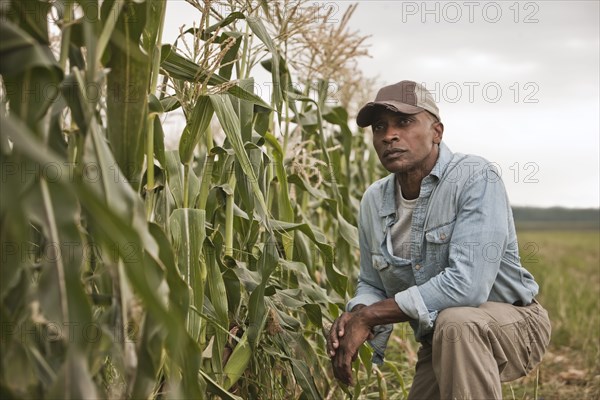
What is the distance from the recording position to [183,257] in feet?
8.61

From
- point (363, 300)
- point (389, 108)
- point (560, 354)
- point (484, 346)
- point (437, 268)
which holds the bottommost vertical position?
point (560, 354)

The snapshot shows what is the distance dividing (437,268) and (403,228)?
0.25 metres

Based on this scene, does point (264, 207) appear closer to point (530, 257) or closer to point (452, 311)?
point (452, 311)

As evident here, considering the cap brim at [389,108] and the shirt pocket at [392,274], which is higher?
the cap brim at [389,108]

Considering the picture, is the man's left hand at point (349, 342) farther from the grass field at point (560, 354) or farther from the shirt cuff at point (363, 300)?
the grass field at point (560, 354)

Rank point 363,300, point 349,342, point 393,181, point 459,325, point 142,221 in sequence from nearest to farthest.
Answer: point 142,221 < point 459,325 < point 349,342 < point 363,300 < point 393,181

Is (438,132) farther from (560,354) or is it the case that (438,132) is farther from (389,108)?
(560,354)

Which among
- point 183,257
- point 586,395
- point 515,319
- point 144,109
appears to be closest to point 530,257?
point 515,319

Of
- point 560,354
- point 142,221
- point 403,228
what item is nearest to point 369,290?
point 403,228

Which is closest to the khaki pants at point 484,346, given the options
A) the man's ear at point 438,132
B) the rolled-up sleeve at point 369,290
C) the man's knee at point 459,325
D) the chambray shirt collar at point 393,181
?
the man's knee at point 459,325

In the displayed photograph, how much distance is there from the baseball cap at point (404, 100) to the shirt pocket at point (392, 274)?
60cm

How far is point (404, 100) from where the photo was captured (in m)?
3.15

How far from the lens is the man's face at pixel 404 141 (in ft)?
10.3

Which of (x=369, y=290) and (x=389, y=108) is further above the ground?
(x=389, y=108)
